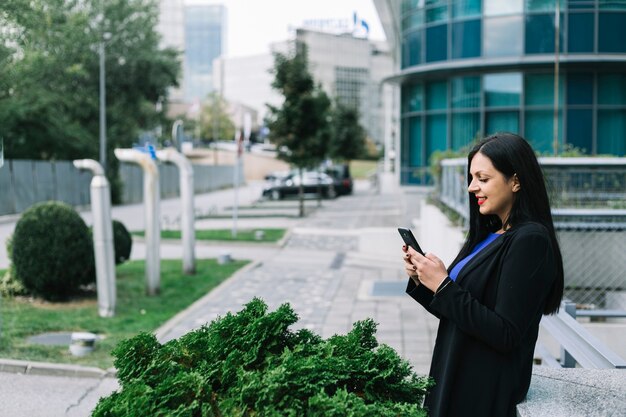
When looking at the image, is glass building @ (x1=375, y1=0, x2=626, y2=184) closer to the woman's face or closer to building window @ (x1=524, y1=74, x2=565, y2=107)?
building window @ (x1=524, y1=74, x2=565, y2=107)

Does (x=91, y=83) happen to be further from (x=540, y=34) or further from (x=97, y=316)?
(x=97, y=316)

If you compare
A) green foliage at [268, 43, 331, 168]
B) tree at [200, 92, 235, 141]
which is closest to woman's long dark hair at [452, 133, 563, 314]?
green foliage at [268, 43, 331, 168]

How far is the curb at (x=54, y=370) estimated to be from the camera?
803 cm

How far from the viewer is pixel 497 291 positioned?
8.64ft

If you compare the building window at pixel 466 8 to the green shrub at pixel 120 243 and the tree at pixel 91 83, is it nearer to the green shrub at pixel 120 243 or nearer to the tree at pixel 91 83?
the green shrub at pixel 120 243

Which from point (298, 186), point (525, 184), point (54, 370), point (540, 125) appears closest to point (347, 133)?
point (298, 186)

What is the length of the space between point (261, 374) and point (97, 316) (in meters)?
8.83

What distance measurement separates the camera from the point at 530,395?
8.91 feet

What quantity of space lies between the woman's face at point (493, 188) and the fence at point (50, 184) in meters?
29.5

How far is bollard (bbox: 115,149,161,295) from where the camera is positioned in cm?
1280

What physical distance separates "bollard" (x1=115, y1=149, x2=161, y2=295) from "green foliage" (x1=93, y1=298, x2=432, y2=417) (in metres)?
10.1

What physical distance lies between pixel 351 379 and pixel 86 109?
39.4 meters

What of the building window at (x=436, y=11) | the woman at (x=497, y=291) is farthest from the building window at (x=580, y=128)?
the woman at (x=497, y=291)

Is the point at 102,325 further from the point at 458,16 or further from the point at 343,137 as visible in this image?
the point at 343,137
